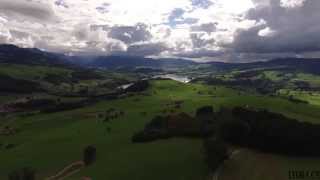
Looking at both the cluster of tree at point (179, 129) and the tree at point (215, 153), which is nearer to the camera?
the tree at point (215, 153)

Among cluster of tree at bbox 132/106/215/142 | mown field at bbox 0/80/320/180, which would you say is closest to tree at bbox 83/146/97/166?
mown field at bbox 0/80/320/180

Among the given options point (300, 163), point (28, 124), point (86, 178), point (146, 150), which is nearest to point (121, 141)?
point (146, 150)

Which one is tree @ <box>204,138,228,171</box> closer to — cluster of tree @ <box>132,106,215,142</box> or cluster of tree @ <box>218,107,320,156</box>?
cluster of tree @ <box>218,107,320,156</box>

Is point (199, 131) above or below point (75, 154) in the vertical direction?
above

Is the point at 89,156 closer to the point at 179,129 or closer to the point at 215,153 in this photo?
the point at 179,129

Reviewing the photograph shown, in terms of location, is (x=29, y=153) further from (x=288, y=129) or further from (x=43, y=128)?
(x=288, y=129)

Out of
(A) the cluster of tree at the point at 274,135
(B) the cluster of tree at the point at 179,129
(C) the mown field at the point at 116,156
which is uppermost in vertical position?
(A) the cluster of tree at the point at 274,135

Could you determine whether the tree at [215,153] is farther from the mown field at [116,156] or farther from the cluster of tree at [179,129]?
the cluster of tree at [179,129]

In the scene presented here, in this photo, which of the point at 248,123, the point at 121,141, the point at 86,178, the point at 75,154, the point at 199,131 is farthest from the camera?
the point at 121,141

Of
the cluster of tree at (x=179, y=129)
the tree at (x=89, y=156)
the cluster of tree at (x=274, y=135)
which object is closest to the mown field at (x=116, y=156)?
the tree at (x=89, y=156)
